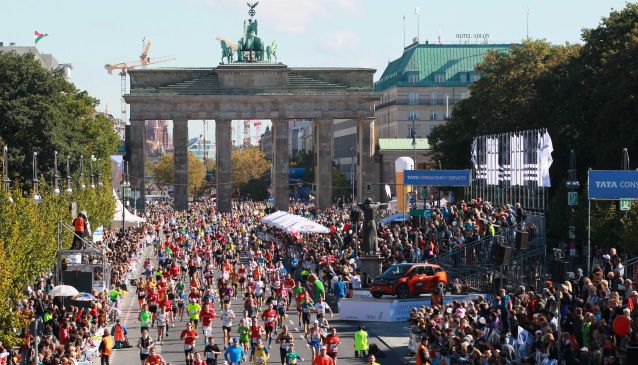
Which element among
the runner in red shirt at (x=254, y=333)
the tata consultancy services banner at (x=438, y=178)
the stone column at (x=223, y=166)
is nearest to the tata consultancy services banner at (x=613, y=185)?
the runner in red shirt at (x=254, y=333)

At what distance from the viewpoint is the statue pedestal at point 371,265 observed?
195ft

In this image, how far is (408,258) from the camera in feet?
198

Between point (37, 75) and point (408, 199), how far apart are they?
94.0 ft

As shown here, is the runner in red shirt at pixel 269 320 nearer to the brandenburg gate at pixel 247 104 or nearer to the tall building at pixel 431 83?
the brandenburg gate at pixel 247 104

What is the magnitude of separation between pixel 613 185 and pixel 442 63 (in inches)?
5322

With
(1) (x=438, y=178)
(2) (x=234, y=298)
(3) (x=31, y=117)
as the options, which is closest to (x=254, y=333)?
(2) (x=234, y=298)

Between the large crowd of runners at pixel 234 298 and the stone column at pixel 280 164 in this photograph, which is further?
the stone column at pixel 280 164

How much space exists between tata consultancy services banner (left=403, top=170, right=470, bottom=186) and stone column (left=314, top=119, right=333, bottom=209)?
64.3 meters

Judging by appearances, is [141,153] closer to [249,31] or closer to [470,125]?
[249,31]

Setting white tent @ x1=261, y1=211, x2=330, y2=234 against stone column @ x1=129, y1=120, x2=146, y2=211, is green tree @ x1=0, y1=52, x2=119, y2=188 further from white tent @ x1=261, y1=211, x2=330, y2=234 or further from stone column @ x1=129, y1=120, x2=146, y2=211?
stone column @ x1=129, y1=120, x2=146, y2=211

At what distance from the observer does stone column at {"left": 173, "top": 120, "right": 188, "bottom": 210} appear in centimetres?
13825

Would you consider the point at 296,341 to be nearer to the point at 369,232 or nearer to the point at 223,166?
the point at 369,232

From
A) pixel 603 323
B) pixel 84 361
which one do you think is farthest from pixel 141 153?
pixel 603 323

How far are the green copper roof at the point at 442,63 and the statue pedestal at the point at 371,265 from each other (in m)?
115
